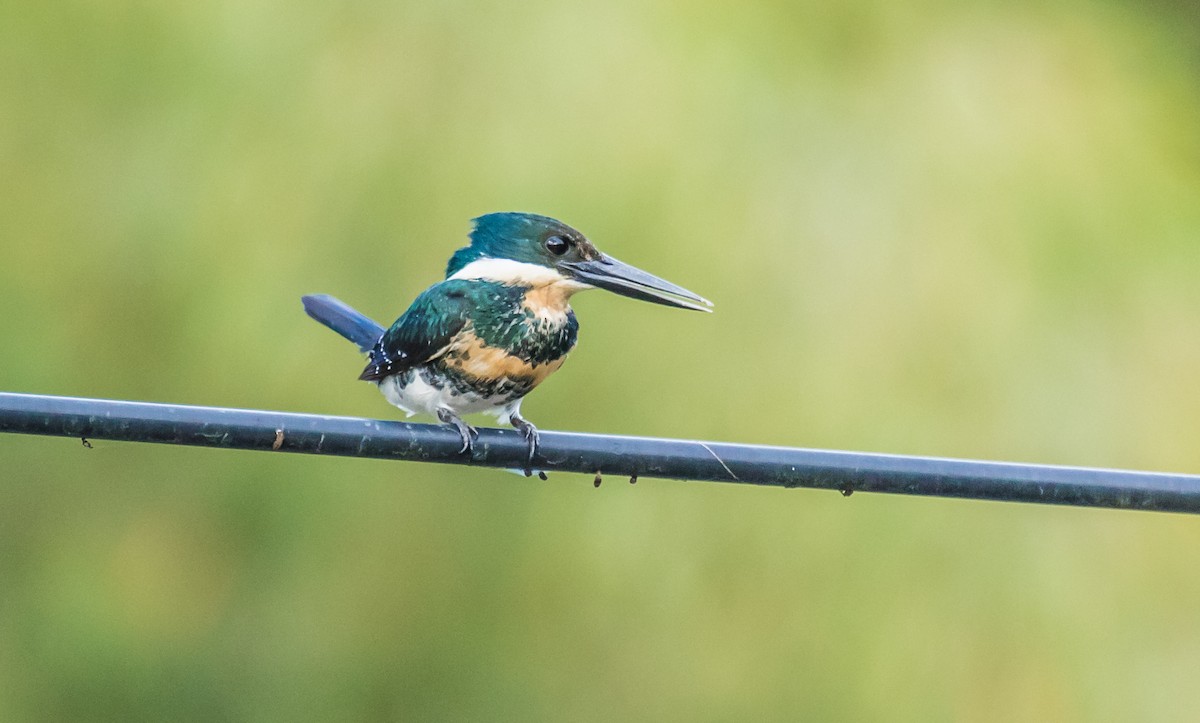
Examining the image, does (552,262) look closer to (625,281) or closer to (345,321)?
(625,281)

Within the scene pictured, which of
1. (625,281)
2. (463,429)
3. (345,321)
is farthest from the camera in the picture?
(345,321)

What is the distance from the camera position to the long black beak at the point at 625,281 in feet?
7.49

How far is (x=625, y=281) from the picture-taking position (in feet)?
7.60

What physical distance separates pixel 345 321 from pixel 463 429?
3.04ft

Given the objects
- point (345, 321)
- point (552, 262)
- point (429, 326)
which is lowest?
point (345, 321)

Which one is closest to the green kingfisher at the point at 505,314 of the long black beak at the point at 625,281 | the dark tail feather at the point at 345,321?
the long black beak at the point at 625,281

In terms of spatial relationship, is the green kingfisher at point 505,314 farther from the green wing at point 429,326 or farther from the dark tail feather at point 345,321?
the dark tail feather at point 345,321

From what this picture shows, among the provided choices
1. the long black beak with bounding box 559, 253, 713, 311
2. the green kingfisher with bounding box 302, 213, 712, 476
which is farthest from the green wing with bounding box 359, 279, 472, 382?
the long black beak with bounding box 559, 253, 713, 311

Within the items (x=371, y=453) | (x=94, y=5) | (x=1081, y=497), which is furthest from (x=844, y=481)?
(x=94, y=5)

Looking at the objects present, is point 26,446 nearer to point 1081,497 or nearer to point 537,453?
point 537,453

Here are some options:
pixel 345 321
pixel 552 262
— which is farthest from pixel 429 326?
pixel 345 321

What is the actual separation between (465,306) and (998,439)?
99.3 inches

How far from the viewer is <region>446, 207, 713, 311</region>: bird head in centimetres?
232

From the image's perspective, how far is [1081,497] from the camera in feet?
5.39
